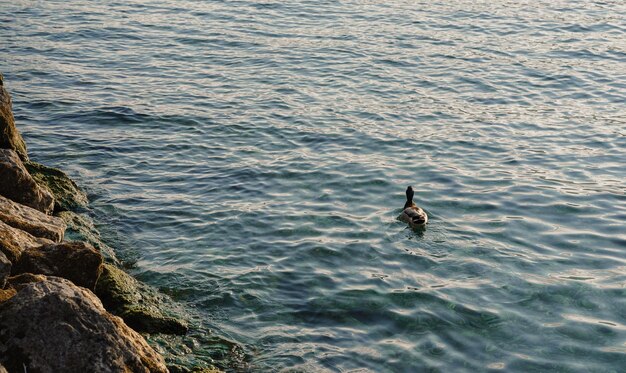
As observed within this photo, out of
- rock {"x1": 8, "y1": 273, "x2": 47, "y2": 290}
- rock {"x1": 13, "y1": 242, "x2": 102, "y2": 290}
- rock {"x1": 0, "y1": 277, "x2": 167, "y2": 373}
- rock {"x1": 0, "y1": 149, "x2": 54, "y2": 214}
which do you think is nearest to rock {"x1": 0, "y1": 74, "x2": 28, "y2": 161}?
rock {"x1": 0, "y1": 149, "x2": 54, "y2": 214}

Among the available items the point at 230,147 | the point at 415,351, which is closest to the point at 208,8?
the point at 230,147

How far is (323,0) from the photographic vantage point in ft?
119

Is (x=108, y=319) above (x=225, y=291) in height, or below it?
above

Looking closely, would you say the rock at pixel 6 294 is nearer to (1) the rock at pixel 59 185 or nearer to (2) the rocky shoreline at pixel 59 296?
(2) the rocky shoreline at pixel 59 296

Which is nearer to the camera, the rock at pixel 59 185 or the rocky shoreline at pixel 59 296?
the rocky shoreline at pixel 59 296

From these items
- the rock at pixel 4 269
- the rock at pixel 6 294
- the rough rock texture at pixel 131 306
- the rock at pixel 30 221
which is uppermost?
the rock at pixel 4 269

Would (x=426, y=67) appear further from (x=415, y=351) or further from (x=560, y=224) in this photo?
(x=415, y=351)

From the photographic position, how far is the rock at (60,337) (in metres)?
8.31

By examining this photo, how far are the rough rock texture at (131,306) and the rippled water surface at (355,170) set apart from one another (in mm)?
334

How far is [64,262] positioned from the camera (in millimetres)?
10414

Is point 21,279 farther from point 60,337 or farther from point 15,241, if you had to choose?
point 60,337

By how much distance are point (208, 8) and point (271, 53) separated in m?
8.24

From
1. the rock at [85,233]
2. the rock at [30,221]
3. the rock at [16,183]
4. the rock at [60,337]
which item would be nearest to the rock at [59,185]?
the rock at [85,233]

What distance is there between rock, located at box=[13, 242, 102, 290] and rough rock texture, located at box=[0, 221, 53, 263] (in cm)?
13
